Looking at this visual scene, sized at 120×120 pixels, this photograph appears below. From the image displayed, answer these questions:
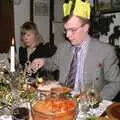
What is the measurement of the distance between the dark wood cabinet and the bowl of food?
2.86 m

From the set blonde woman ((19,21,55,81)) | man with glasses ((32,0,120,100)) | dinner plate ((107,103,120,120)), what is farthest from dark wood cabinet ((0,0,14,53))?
dinner plate ((107,103,120,120))

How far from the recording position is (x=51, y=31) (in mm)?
4852

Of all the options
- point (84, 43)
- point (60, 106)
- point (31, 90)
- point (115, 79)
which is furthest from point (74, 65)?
point (60, 106)

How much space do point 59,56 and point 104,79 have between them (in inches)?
17.2

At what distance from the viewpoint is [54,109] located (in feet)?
4.44

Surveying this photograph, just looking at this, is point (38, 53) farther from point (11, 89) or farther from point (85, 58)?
point (11, 89)

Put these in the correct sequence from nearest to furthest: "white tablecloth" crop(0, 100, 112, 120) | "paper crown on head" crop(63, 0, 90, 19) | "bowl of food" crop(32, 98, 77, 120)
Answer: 1. "bowl of food" crop(32, 98, 77, 120)
2. "white tablecloth" crop(0, 100, 112, 120)
3. "paper crown on head" crop(63, 0, 90, 19)

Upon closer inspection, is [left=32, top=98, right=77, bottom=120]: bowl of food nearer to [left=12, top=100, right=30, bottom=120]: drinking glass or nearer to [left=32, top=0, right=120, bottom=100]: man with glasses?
[left=12, top=100, right=30, bottom=120]: drinking glass

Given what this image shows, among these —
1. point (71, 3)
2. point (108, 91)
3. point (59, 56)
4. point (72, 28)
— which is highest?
point (71, 3)

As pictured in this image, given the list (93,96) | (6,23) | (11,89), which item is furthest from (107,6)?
(11,89)

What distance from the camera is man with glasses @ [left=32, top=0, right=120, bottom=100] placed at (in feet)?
6.78

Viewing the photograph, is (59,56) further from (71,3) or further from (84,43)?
(71,3)

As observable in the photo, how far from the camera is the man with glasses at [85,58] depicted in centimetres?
207

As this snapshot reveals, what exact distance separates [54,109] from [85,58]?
891 mm
